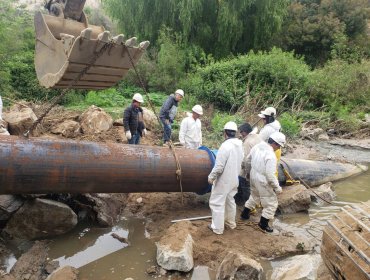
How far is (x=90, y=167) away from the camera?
16.3ft

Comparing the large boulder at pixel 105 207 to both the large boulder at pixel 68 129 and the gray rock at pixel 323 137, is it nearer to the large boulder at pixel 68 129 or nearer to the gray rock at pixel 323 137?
the large boulder at pixel 68 129

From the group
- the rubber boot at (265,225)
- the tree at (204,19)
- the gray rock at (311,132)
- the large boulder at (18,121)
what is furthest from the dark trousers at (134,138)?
the tree at (204,19)

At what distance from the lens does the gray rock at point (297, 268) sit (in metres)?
4.23

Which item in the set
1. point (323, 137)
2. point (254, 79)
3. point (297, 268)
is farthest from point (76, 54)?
point (254, 79)

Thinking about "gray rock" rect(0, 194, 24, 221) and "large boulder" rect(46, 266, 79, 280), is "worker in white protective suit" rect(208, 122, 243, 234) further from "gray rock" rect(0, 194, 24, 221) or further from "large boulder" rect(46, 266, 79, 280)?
"gray rock" rect(0, 194, 24, 221)

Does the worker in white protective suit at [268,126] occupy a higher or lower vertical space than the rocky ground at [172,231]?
higher

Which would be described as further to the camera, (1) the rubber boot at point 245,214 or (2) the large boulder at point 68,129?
(2) the large boulder at point 68,129

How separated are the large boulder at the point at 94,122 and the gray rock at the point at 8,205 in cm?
387

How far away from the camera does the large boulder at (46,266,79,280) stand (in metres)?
4.03

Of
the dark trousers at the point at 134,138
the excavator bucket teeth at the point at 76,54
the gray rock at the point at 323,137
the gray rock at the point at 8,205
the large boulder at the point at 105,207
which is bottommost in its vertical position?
the gray rock at the point at 323,137

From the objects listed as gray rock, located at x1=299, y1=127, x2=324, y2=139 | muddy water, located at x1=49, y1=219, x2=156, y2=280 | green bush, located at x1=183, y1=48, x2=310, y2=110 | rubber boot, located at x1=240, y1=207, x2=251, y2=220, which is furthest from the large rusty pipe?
green bush, located at x1=183, y1=48, x2=310, y2=110

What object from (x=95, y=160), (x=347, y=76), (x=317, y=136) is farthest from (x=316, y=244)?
(x=347, y=76)

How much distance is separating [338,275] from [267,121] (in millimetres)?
4472

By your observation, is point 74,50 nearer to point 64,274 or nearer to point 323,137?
point 64,274
